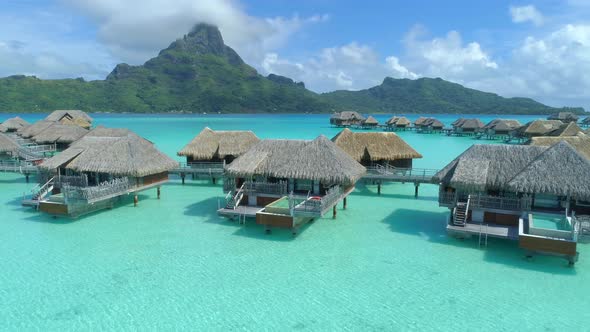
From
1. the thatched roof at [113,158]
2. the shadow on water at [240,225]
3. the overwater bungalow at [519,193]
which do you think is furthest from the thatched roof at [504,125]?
the thatched roof at [113,158]

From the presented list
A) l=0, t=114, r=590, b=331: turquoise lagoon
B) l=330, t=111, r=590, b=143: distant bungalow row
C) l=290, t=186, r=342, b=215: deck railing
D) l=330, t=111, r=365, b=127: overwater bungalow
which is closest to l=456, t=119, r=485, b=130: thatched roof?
l=330, t=111, r=590, b=143: distant bungalow row

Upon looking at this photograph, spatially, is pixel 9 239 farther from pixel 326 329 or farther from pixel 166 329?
pixel 326 329

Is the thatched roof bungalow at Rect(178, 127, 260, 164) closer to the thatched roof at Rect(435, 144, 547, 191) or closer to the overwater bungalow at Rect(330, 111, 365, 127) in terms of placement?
the thatched roof at Rect(435, 144, 547, 191)

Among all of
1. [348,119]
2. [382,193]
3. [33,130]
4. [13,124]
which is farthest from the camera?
[348,119]

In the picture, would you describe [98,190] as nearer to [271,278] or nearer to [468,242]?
[271,278]

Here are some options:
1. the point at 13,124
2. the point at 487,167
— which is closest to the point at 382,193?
the point at 487,167

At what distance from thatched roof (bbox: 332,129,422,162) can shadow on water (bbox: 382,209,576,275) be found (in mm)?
7135

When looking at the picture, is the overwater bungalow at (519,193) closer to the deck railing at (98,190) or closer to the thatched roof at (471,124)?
the deck railing at (98,190)

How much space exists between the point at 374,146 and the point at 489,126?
1835 inches

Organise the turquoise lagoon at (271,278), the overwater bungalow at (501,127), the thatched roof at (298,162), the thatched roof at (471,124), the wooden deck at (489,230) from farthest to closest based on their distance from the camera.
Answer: the thatched roof at (471,124) < the overwater bungalow at (501,127) < the thatched roof at (298,162) < the wooden deck at (489,230) < the turquoise lagoon at (271,278)

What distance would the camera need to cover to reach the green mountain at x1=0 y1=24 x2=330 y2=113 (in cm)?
14125

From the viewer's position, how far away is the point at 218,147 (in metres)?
28.2

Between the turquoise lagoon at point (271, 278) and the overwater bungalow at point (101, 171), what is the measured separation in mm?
1196

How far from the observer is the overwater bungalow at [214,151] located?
90.2 ft
